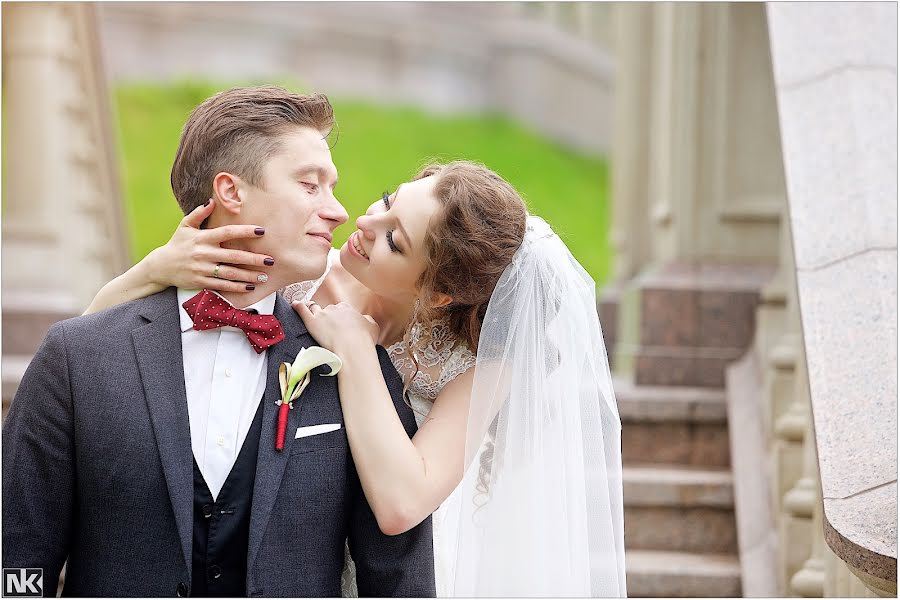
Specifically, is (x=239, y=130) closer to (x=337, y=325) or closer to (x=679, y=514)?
(x=337, y=325)

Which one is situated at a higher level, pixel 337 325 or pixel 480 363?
pixel 337 325

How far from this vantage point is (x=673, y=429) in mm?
5602

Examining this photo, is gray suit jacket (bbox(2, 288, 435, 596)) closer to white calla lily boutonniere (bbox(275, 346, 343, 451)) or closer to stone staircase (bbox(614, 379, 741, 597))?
white calla lily boutonniere (bbox(275, 346, 343, 451))

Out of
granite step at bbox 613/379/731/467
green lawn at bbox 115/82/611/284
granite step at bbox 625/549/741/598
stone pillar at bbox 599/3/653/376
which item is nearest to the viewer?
granite step at bbox 625/549/741/598

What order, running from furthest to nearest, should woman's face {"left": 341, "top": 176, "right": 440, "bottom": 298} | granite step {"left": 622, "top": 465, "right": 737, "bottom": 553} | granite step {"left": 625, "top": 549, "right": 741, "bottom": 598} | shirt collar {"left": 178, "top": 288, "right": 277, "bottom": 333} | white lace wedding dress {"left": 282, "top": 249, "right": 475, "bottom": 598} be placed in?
granite step {"left": 622, "top": 465, "right": 737, "bottom": 553}
granite step {"left": 625, "top": 549, "right": 741, "bottom": 598}
white lace wedding dress {"left": 282, "top": 249, "right": 475, "bottom": 598}
woman's face {"left": 341, "top": 176, "right": 440, "bottom": 298}
shirt collar {"left": 178, "top": 288, "right": 277, "bottom": 333}

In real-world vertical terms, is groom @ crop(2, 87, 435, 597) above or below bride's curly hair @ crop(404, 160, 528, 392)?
below

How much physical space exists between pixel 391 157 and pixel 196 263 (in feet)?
42.2

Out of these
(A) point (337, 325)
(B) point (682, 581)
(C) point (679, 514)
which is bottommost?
(B) point (682, 581)

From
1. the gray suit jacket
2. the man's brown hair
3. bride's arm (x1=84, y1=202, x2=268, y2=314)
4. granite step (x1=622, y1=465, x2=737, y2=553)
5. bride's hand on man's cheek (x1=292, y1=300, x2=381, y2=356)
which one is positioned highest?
the man's brown hair

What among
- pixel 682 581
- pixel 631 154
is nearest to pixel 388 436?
pixel 682 581

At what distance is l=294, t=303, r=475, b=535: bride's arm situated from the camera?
8.60 ft

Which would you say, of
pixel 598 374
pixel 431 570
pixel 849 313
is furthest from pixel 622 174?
pixel 431 570

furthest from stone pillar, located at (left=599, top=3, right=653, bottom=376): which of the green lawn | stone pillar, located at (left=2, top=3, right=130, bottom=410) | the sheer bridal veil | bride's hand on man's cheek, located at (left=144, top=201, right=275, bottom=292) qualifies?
the green lawn

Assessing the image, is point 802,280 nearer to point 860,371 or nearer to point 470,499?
point 860,371
